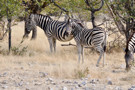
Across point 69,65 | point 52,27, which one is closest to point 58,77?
point 69,65

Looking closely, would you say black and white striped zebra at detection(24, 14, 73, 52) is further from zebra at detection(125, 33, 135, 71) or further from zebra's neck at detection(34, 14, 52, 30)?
zebra at detection(125, 33, 135, 71)

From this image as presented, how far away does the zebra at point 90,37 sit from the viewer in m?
11.1

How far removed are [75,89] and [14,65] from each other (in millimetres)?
4456

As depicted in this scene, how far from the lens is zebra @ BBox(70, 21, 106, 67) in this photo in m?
11.1

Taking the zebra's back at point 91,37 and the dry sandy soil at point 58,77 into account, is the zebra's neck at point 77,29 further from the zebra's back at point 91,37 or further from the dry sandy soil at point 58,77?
the dry sandy soil at point 58,77

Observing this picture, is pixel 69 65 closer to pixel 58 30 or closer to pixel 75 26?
pixel 75 26

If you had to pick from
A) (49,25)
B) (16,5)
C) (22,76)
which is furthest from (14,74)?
(49,25)

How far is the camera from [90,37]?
37.0 ft

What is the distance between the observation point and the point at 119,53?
1401 cm

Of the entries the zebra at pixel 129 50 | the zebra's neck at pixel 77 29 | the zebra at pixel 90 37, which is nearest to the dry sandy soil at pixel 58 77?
the zebra at pixel 129 50

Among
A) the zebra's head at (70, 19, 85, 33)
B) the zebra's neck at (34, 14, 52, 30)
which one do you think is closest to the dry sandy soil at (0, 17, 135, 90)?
the zebra's head at (70, 19, 85, 33)

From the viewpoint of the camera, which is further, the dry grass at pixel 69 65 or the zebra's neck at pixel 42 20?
the zebra's neck at pixel 42 20

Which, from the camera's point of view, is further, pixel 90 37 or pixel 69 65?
pixel 90 37

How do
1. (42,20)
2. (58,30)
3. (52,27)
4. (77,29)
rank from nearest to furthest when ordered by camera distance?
(77,29)
(58,30)
(52,27)
(42,20)
